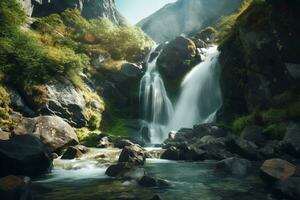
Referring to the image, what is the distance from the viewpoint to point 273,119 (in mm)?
26609

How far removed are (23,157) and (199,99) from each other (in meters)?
27.0

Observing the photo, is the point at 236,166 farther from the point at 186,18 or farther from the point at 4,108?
the point at 186,18

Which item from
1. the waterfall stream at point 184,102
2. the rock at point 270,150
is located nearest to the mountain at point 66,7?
the waterfall stream at point 184,102

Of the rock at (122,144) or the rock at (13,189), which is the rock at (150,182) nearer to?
the rock at (13,189)

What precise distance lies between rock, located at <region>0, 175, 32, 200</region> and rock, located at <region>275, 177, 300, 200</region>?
27.9 ft

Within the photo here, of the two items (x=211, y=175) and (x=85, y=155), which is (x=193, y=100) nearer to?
(x=85, y=155)

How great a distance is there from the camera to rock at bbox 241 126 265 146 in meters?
24.6

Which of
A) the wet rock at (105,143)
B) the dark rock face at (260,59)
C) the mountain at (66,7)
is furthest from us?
the mountain at (66,7)

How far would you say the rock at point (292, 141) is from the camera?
20428 millimetres

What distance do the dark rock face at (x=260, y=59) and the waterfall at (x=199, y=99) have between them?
3.52 m

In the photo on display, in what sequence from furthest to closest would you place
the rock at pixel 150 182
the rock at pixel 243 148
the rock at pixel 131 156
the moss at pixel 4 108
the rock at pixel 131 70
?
1. the rock at pixel 131 70
2. the moss at pixel 4 108
3. the rock at pixel 243 148
4. the rock at pixel 131 156
5. the rock at pixel 150 182

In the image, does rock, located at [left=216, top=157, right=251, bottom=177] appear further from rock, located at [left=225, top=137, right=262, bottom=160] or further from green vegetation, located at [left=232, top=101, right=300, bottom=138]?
green vegetation, located at [left=232, top=101, right=300, bottom=138]

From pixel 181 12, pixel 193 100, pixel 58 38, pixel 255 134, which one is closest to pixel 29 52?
pixel 58 38

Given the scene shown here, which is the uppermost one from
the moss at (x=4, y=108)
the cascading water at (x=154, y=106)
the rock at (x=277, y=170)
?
the cascading water at (x=154, y=106)
